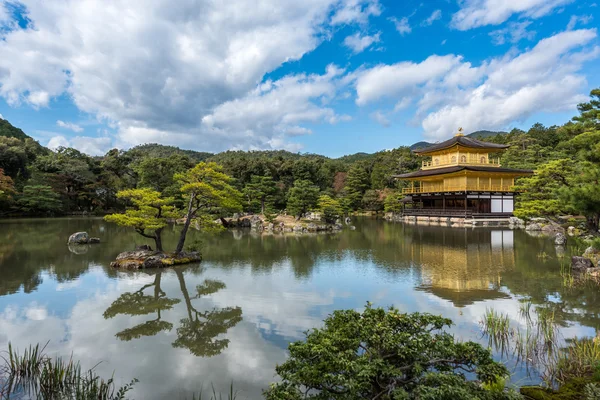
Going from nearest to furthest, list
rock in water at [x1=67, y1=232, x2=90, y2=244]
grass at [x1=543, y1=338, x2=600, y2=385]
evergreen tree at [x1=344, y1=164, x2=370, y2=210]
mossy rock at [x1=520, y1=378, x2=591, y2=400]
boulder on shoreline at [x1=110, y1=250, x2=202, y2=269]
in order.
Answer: mossy rock at [x1=520, y1=378, x2=591, y2=400]
grass at [x1=543, y1=338, x2=600, y2=385]
boulder on shoreline at [x1=110, y1=250, x2=202, y2=269]
rock in water at [x1=67, y1=232, x2=90, y2=244]
evergreen tree at [x1=344, y1=164, x2=370, y2=210]

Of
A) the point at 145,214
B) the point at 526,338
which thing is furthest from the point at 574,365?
the point at 145,214

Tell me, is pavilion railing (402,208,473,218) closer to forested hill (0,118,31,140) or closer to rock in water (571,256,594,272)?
rock in water (571,256,594,272)

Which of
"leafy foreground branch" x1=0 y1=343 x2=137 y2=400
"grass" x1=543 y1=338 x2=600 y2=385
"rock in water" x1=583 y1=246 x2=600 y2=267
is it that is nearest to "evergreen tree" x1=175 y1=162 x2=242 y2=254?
"leafy foreground branch" x1=0 y1=343 x2=137 y2=400

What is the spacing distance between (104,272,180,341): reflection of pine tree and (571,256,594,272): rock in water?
10.6m

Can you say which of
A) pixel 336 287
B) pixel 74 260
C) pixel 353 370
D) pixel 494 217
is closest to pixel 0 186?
pixel 74 260

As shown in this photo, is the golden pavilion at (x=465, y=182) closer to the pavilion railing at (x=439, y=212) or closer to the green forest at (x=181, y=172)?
the pavilion railing at (x=439, y=212)

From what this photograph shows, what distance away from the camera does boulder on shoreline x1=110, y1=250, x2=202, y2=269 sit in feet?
36.5

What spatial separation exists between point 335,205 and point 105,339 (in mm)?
19699

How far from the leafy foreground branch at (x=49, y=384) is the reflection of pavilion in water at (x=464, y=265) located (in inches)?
247

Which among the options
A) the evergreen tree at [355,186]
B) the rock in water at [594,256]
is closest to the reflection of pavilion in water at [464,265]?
the rock in water at [594,256]

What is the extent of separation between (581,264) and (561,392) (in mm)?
8172

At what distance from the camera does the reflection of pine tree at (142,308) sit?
5.86m

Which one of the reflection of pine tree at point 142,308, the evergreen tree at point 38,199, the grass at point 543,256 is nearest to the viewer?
the reflection of pine tree at point 142,308

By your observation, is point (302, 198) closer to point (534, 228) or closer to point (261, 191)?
point (261, 191)
